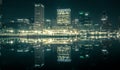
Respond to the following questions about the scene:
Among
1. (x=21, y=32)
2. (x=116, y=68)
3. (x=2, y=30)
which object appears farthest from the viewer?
(x=21, y=32)

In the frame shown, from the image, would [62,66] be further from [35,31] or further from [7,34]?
[35,31]

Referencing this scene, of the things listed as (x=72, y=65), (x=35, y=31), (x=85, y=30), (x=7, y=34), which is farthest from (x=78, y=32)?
(x=72, y=65)

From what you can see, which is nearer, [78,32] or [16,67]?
[16,67]

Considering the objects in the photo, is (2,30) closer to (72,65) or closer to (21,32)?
(21,32)

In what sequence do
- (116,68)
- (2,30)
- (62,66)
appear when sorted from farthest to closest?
(2,30), (62,66), (116,68)

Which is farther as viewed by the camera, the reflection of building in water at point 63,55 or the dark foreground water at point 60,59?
the reflection of building in water at point 63,55

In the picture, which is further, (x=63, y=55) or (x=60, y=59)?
(x=63, y=55)

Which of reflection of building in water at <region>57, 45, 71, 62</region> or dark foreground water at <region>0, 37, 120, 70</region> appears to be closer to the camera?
dark foreground water at <region>0, 37, 120, 70</region>

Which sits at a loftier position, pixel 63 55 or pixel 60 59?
pixel 63 55

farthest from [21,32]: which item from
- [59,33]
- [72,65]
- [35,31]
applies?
[72,65]
